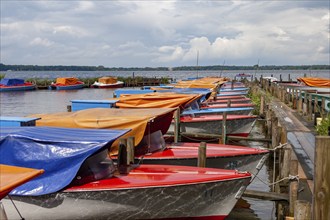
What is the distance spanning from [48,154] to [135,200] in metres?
2.23

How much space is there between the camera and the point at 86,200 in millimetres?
9039

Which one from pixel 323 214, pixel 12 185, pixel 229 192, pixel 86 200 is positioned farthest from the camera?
pixel 229 192

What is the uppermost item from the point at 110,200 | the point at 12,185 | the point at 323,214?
the point at 12,185

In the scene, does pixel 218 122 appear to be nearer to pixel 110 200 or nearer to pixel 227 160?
pixel 227 160

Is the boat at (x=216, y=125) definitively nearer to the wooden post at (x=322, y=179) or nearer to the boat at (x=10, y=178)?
the wooden post at (x=322, y=179)

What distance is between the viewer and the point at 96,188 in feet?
29.6

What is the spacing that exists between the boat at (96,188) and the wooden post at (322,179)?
3446 millimetres

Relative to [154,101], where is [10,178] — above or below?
below

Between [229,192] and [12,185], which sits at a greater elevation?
[12,185]

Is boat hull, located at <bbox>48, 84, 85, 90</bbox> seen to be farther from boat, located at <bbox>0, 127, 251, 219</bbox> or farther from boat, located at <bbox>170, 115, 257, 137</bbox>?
boat, located at <bbox>0, 127, 251, 219</bbox>

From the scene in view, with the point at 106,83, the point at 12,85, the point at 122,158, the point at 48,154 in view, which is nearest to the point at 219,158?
the point at 122,158

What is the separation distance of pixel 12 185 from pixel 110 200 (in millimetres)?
3972

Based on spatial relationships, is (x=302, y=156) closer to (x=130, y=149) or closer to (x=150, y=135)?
(x=150, y=135)

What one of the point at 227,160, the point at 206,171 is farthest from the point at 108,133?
the point at 227,160
